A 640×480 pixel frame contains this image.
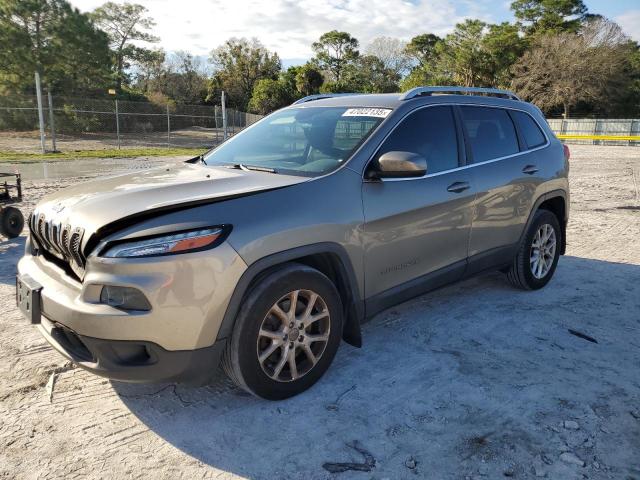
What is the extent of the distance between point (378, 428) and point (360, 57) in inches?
2979

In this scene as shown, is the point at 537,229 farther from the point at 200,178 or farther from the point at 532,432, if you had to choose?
Result: the point at 200,178

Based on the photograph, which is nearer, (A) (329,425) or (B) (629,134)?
(A) (329,425)

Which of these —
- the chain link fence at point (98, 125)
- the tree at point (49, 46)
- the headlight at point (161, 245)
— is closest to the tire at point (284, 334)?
the headlight at point (161, 245)

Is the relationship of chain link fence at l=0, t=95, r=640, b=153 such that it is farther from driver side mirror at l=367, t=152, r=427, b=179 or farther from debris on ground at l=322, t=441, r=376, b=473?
debris on ground at l=322, t=441, r=376, b=473

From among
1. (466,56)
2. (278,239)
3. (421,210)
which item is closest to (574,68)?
(466,56)

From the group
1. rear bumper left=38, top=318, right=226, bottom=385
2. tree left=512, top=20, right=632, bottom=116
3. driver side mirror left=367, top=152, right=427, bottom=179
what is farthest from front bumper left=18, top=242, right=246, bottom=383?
tree left=512, top=20, right=632, bottom=116

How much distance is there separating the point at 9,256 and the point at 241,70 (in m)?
50.8

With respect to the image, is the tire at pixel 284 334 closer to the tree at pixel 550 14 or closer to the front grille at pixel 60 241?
the front grille at pixel 60 241

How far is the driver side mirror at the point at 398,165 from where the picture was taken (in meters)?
3.22

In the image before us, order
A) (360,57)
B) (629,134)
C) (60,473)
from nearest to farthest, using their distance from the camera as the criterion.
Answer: (60,473) → (629,134) → (360,57)

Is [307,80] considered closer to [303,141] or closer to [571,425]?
[303,141]

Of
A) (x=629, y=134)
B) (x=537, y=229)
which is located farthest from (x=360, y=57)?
(x=537, y=229)

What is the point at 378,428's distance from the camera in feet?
9.21

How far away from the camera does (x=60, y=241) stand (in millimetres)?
2828
